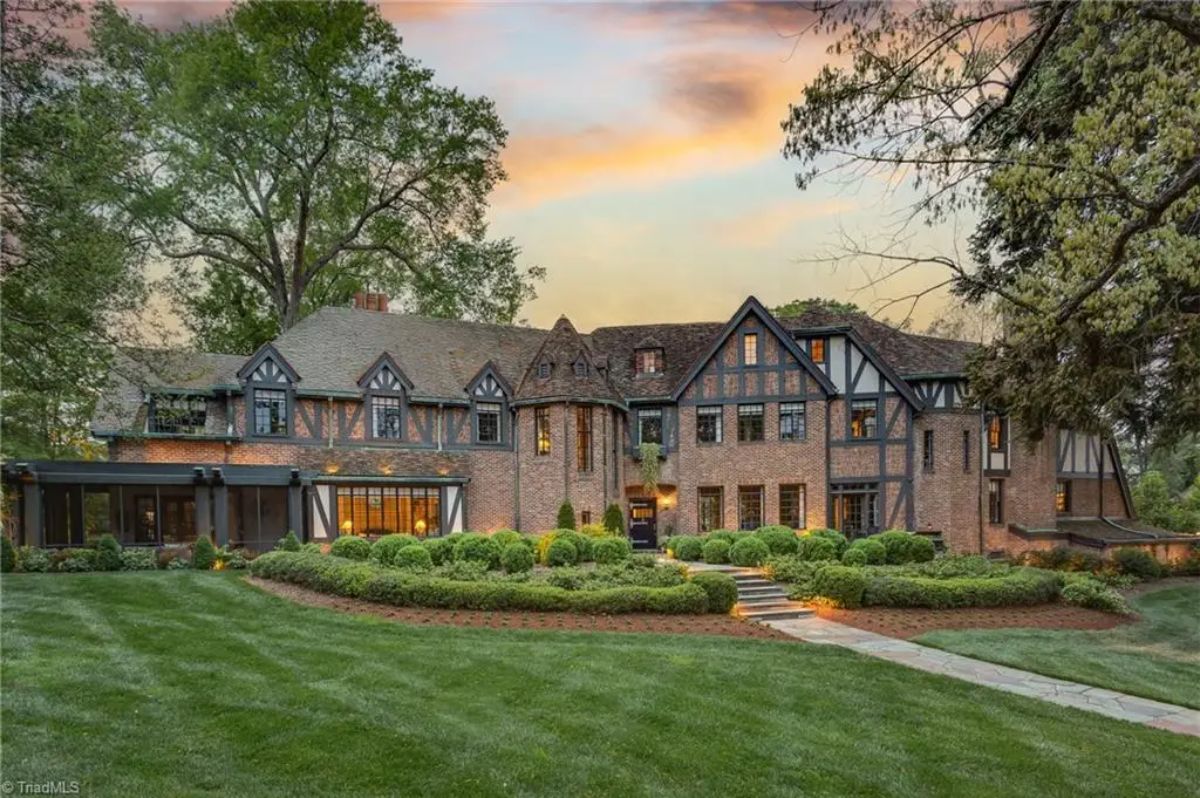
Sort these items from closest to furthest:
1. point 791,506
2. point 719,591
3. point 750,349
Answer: point 719,591 < point 791,506 < point 750,349

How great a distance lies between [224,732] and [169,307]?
2503cm

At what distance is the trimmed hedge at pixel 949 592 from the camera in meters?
14.2

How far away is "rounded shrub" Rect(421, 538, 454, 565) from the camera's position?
1559cm

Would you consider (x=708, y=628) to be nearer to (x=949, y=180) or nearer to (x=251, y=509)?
(x=949, y=180)

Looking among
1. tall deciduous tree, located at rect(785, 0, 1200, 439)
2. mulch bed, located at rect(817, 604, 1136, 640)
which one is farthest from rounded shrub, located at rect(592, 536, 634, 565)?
tall deciduous tree, located at rect(785, 0, 1200, 439)

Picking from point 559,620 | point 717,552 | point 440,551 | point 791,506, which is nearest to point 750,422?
point 791,506

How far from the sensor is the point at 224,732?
19.6 ft

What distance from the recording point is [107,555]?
16031 mm

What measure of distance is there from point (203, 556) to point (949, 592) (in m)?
17.9

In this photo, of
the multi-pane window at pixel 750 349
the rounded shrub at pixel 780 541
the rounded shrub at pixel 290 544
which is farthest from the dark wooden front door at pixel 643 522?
the rounded shrub at pixel 290 544

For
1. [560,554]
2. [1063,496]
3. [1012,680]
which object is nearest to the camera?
[1012,680]

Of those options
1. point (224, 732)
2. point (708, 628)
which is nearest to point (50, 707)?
point (224, 732)

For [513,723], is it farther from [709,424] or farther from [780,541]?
[709,424]

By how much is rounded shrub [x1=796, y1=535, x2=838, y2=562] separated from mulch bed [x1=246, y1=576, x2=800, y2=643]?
19.5 feet
